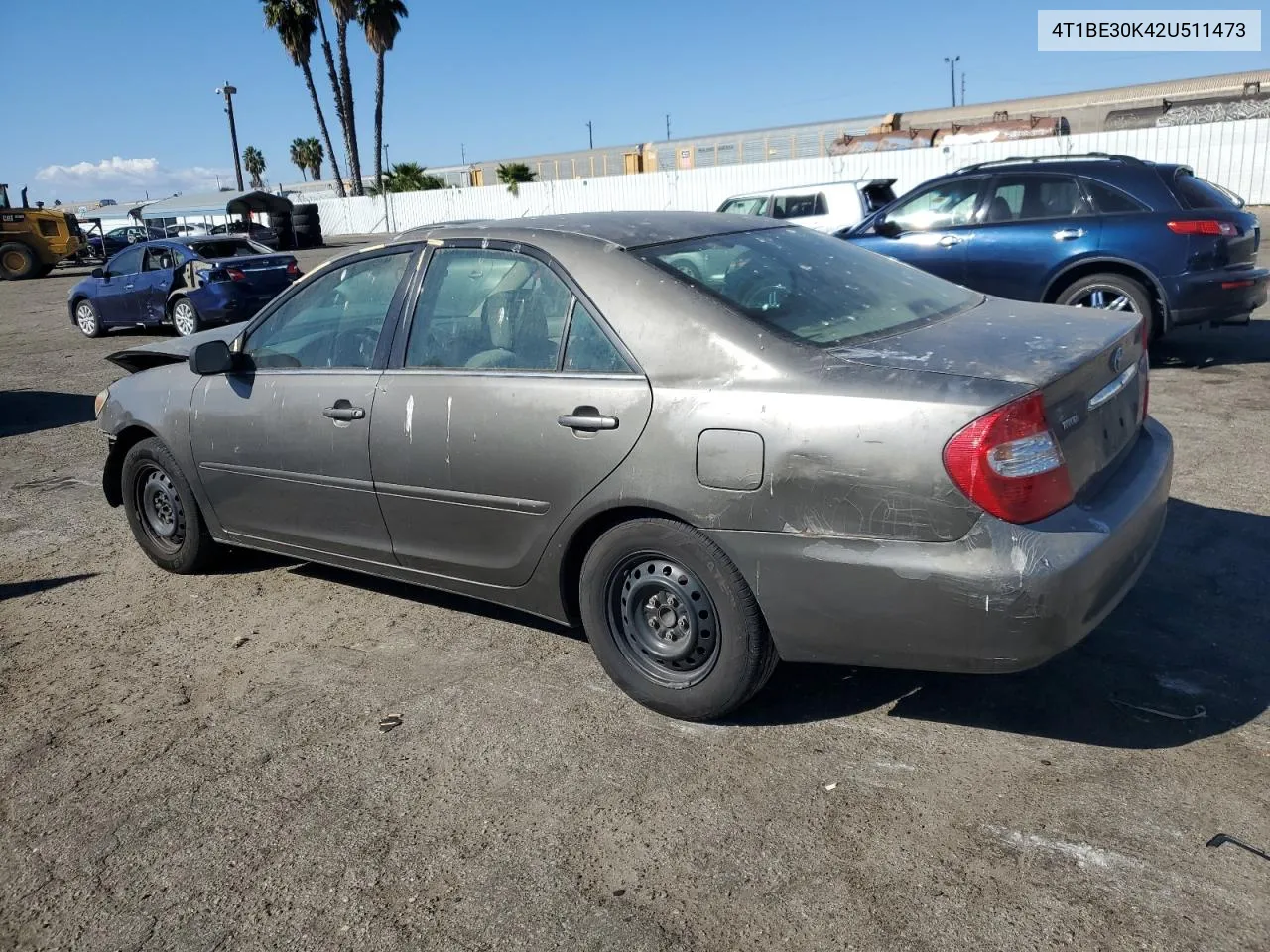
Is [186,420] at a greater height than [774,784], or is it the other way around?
[186,420]

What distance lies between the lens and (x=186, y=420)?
186 inches

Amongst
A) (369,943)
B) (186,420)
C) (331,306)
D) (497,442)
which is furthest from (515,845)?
(186,420)

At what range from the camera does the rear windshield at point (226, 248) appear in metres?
15.5

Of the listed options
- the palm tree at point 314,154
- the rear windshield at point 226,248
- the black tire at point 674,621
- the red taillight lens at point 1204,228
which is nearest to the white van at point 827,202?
the red taillight lens at point 1204,228

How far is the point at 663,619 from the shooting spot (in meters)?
3.37

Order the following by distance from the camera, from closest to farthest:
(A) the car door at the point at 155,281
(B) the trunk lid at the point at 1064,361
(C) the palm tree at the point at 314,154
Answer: (B) the trunk lid at the point at 1064,361, (A) the car door at the point at 155,281, (C) the palm tree at the point at 314,154

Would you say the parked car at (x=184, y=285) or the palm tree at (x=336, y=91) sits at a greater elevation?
the palm tree at (x=336, y=91)

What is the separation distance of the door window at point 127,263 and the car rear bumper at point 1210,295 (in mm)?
13856

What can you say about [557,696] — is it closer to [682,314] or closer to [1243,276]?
[682,314]

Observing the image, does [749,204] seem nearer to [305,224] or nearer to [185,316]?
[185,316]

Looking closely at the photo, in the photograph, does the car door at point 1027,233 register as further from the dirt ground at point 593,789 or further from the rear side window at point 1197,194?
the dirt ground at point 593,789

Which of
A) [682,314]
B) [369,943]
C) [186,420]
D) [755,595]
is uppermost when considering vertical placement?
[682,314]

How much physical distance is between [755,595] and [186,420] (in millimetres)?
2942

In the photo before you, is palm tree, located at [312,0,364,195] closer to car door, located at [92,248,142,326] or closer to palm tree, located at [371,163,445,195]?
palm tree, located at [371,163,445,195]
